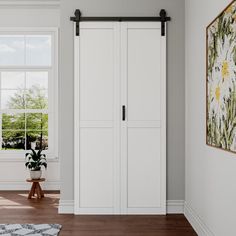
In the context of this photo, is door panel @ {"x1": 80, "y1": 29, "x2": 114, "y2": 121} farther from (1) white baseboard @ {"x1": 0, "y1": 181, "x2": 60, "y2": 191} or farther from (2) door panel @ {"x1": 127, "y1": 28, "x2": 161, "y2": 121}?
(1) white baseboard @ {"x1": 0, "y1": 181, "x2": 60, "y2": 191}

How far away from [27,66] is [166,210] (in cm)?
321

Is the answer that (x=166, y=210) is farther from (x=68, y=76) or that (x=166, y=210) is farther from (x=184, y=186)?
(x=68, y=76)

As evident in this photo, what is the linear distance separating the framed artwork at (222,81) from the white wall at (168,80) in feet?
3.73

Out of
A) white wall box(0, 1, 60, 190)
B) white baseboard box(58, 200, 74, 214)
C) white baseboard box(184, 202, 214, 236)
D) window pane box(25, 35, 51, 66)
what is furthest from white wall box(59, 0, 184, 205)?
window pane box(25, 35, 51, 66)

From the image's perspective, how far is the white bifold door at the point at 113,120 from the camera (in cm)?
445

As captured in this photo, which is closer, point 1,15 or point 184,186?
point 184,186

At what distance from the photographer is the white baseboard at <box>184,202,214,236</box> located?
11.3 ft

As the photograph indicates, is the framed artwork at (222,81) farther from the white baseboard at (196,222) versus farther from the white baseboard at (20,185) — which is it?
the white baseboard at (20,185)

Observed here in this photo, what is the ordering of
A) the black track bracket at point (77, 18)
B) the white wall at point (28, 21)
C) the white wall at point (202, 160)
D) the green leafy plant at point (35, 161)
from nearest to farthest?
the white wall at point (202, 160) < the black track bracket at point (77, 18) < the green leafy plant at point (35, 161) < the white wall at point (28, 21)

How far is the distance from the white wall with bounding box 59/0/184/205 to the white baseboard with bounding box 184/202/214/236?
27cm

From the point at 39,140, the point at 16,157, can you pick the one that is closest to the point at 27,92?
the point at 39,140

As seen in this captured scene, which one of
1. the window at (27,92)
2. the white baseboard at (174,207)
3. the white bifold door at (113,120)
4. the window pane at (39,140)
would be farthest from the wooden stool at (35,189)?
the white baseboard at (174,207)

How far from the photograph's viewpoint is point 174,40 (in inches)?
178

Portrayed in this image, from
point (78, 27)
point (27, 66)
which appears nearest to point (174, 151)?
point (78, 27)
